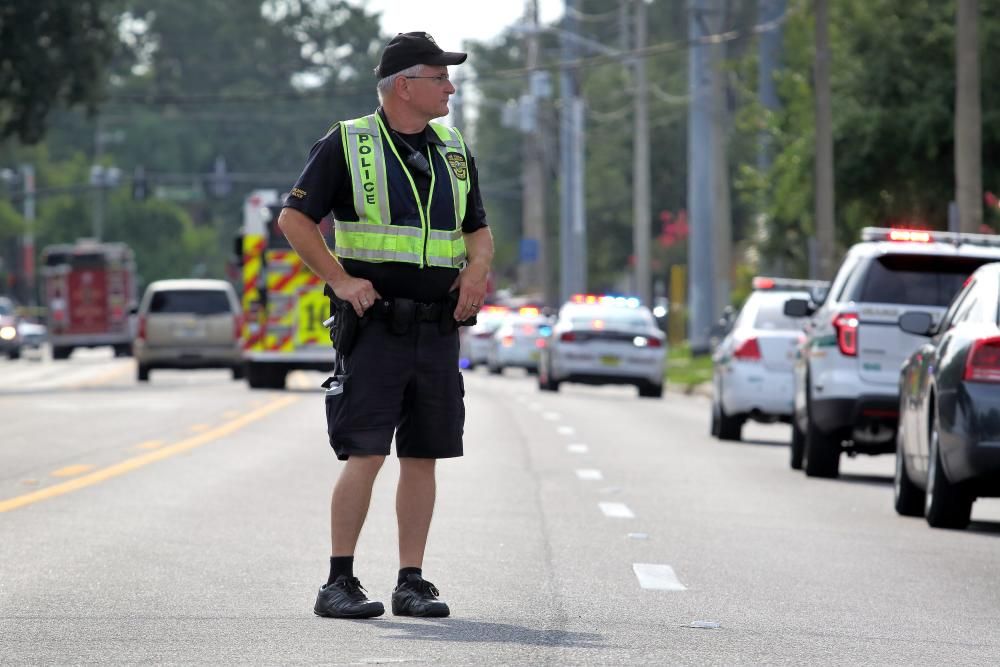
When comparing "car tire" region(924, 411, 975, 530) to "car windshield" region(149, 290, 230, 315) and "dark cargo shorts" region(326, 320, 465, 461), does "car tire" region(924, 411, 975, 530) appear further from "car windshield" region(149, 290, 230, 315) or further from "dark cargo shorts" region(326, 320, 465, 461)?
"car windshield" region(149, 290, 230, 315)

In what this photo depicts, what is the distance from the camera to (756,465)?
63.3 ft

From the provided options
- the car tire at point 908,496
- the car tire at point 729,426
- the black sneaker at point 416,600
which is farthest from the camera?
the car tire at point 729,426

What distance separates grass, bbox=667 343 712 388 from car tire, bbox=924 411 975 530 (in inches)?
1091

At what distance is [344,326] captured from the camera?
853 cm

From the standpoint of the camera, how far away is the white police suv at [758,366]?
2239cm

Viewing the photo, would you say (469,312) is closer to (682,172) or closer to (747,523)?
(747,523)

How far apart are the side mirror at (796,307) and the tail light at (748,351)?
4124mm

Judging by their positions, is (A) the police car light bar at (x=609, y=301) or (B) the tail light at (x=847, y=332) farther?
(A) the police car light bar at (x=609, y=301)

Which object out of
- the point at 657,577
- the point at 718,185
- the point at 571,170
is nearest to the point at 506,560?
the point at 657,577

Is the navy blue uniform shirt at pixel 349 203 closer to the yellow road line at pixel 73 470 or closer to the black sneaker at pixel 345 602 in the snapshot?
the black sneaker at pixel 345 602

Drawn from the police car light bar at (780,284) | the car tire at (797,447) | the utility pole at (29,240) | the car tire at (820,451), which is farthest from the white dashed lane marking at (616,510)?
A: the utility pole at (29,240)

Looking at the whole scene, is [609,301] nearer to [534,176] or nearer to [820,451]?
[820,451]

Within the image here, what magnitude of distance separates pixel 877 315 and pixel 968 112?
11.0 meters

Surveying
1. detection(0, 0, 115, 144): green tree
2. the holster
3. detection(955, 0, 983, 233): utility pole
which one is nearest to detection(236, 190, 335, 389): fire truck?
detection(955, 0, 983, 233): utility pole
